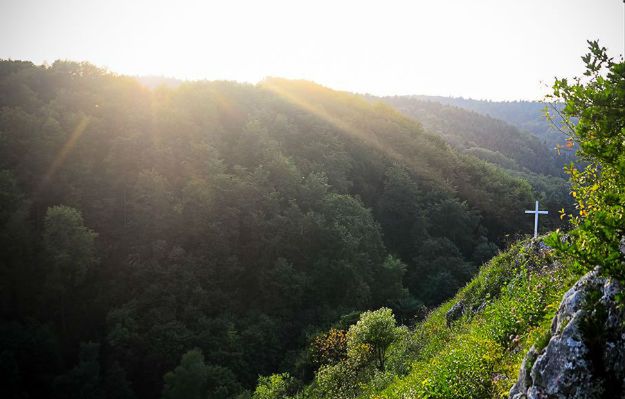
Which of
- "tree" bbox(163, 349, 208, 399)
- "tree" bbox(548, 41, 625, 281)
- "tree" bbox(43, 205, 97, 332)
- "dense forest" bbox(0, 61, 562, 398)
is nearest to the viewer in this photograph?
"tree" bbox(548, 41, 625, 281)

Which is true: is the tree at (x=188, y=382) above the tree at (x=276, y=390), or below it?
below

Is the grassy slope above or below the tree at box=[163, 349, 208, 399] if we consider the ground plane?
above

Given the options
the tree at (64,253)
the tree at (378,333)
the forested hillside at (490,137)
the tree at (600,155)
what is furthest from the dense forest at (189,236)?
the forested hillside at (490,137)

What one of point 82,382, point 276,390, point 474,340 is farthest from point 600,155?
point 82,382

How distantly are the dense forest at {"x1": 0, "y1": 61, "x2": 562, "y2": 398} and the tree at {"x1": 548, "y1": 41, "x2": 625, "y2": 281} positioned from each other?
87.0 feet

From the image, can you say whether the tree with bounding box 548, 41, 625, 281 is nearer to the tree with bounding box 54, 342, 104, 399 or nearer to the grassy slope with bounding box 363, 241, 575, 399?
the grassy slope with bounding box 363, 241, 575, 399

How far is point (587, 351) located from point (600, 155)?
2.67 metres

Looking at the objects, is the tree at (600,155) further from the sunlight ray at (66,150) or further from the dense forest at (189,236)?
the sunlight ray at (66,150)

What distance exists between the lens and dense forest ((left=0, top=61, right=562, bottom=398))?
124 feet

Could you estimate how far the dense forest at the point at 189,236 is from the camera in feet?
124

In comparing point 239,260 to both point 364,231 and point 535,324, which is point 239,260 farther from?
point 535,324

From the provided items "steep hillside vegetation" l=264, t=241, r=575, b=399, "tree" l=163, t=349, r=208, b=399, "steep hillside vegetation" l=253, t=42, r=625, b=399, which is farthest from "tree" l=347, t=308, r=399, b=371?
"tree" l=163, t=349, r=208, b=399

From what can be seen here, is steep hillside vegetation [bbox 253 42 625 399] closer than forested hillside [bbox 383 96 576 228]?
Yes

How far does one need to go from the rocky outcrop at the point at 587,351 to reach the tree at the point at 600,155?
1.60 ft
